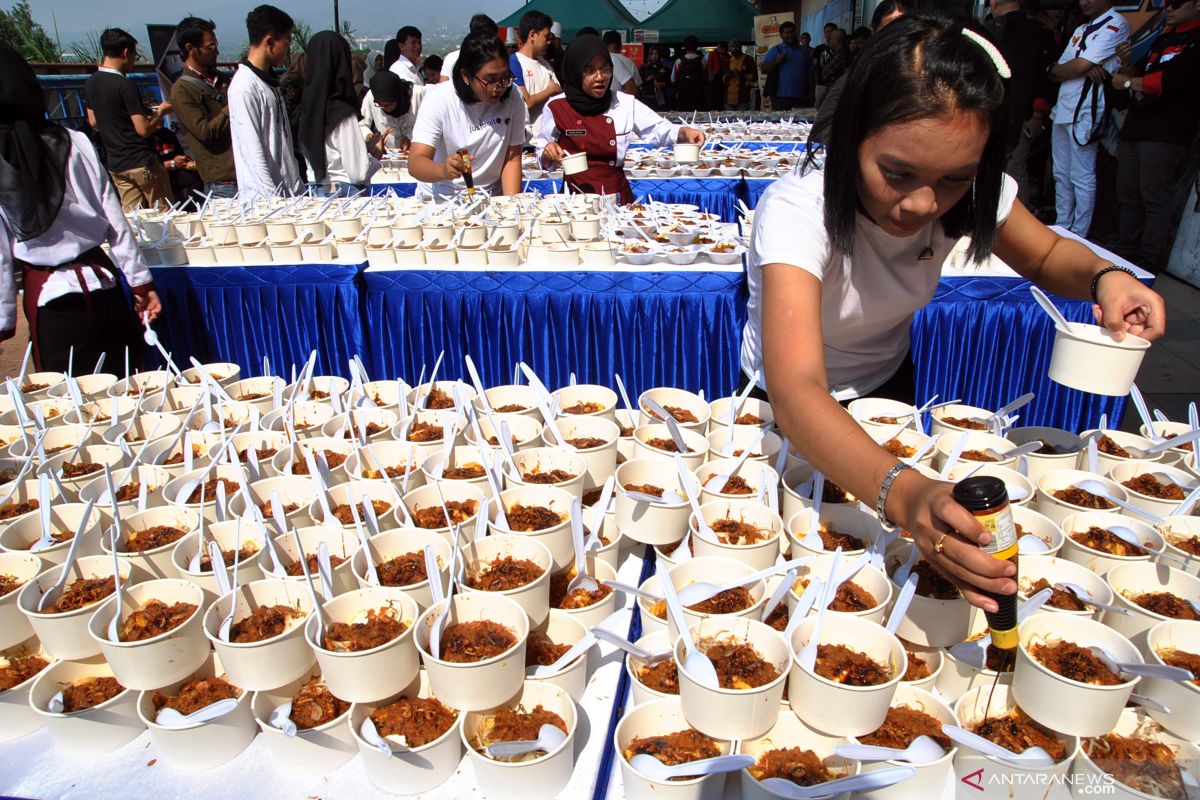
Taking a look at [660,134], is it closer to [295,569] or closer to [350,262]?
[350,262]

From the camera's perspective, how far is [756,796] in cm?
91

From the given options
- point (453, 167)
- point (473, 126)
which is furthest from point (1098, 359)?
point (473, 126)

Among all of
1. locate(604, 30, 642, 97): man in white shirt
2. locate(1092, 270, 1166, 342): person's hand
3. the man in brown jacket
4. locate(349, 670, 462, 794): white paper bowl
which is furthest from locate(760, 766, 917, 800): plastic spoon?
locate(604, 30, 642, 97): man in white shirt

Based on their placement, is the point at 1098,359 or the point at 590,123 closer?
the point at 1098,359

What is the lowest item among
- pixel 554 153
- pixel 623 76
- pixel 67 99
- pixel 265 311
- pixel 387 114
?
pixel 265 311

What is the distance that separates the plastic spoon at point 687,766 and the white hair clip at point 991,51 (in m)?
1.14

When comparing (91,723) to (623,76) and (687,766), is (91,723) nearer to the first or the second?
(687,766)

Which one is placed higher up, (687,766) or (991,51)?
(991,51)

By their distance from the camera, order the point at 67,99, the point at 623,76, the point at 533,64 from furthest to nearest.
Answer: the point at 67,99
the point at 623,76
the point at 533,64

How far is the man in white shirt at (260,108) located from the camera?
14.1 ft

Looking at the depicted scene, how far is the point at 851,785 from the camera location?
85 cm

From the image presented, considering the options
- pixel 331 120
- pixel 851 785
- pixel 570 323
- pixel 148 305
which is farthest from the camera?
pixel 331 120

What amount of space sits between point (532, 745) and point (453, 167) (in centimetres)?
359

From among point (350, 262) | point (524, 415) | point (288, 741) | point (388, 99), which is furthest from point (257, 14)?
point (288, 741)
